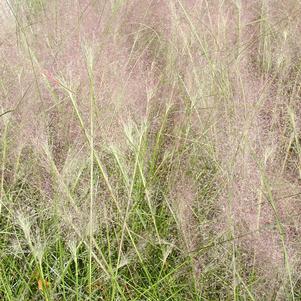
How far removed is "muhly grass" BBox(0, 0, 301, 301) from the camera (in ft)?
3.66

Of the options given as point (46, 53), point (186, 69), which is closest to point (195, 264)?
point (186, 69)

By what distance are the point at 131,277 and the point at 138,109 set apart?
0.39 meters

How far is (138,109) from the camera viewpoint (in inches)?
55.1

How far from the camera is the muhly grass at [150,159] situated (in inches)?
43.9

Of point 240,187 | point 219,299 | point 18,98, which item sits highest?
point 18,98

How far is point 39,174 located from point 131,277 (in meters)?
0.29

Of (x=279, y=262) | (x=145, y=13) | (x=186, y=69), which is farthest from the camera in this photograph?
(x=145, y=13)

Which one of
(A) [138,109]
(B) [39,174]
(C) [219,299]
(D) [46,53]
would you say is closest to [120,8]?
(D) [46,53]

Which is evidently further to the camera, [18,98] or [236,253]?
[18,98]

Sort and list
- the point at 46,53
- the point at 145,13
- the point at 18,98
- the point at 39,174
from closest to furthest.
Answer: the point at 39,174 < the point at 18,98 < the point at 46,53 < the point at 145,13

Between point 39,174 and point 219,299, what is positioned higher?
point 39,174

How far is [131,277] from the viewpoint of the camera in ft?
3.92

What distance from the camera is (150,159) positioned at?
137 cm

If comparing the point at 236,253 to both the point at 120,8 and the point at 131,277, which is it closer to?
the point at 131,277
